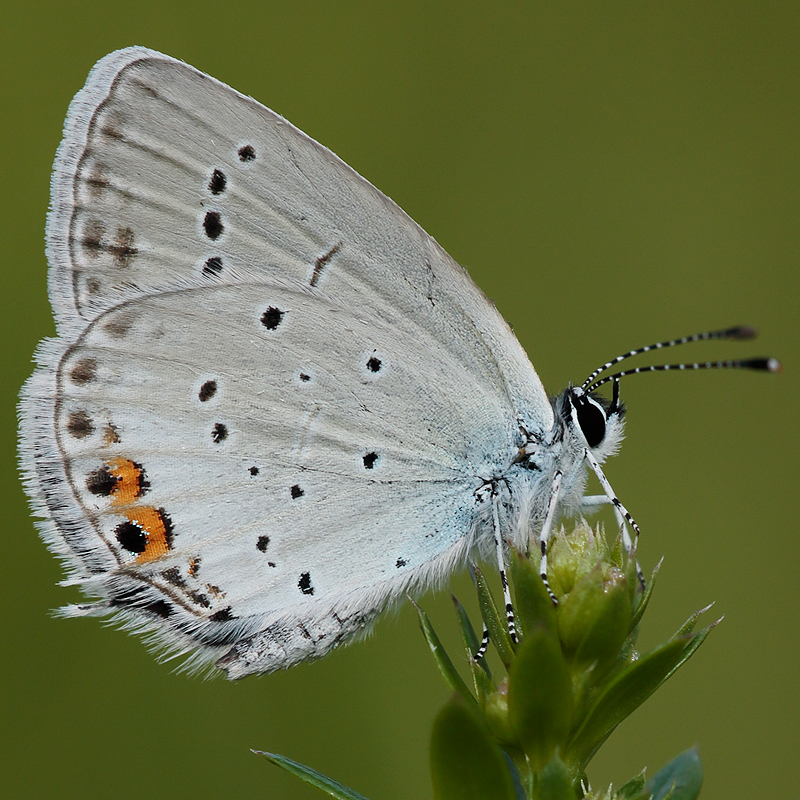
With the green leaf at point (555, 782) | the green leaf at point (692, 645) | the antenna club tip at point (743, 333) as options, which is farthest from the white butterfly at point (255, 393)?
the green leaf at point (555, 782)

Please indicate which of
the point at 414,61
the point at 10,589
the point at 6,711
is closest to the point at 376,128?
the point at 414,61

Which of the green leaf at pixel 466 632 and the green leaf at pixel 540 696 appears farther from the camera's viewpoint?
the green leaf at pixel 466 632

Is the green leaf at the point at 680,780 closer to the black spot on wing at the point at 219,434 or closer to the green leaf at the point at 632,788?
the green leaf at the point at 632,788

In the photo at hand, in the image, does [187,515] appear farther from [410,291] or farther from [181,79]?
[181,79]

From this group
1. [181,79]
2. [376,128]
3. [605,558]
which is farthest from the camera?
[376,128]

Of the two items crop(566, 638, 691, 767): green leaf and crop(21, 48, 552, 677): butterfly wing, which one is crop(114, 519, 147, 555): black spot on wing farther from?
crop(566, 638, 691, 767): green leaf

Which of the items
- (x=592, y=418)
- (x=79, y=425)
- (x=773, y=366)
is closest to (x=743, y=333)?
(x=773, y=366)
